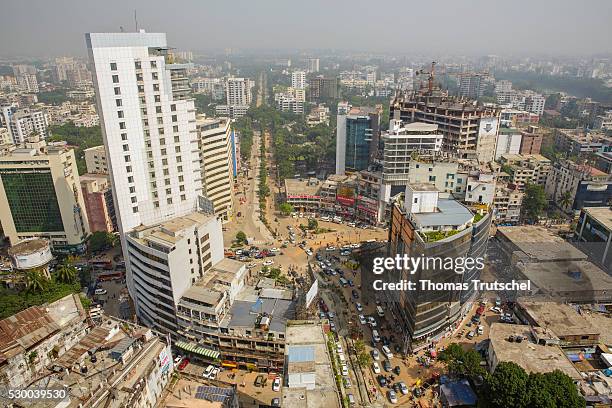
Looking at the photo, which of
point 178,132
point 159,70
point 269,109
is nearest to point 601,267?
point 178,132

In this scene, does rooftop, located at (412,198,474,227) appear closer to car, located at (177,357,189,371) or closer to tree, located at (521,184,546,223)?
car, located at (177,357,189,371)

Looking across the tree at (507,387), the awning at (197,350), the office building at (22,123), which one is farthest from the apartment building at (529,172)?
the office building at (22,123)

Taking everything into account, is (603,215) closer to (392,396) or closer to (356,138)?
(392,396)

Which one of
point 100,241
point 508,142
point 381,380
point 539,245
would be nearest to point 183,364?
point 381,380

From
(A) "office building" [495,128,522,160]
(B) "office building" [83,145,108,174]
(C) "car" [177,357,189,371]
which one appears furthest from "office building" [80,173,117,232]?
(A) "office building" [495,128,522,160]

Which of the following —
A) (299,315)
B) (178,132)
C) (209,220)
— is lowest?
(299,315)

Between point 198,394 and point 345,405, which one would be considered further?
point 198,394

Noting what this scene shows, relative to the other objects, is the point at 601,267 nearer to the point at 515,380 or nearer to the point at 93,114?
the point at 515,380
